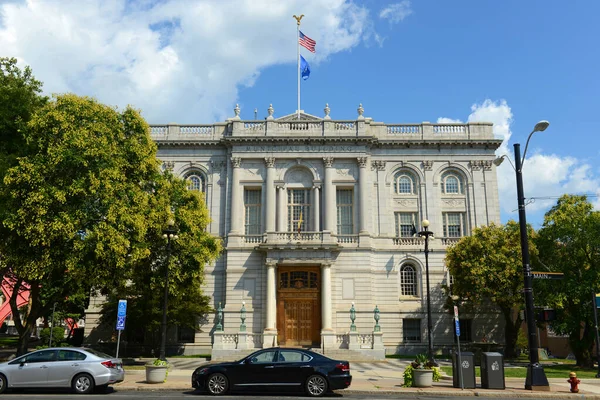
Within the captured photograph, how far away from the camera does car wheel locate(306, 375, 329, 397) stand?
50.6ft

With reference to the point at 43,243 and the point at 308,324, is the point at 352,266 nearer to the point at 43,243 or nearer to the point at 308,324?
the point at 308,324

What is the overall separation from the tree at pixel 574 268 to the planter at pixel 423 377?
1392cm

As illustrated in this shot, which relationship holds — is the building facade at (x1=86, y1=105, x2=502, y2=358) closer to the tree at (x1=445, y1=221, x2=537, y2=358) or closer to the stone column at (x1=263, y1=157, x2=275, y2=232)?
the stone column at (x1=263, y1=157, x2=275, y2=232)

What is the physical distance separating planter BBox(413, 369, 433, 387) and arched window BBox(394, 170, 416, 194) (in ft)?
73.7

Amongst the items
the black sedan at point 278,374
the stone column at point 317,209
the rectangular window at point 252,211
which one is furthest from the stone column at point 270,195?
the black sedan at point 278,374

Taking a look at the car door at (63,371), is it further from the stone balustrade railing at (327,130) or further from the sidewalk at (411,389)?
the stone balustrade railing at (327,130)

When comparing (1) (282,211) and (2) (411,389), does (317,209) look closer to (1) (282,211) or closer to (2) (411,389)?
(1) (282,211)

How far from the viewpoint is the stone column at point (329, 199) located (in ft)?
120

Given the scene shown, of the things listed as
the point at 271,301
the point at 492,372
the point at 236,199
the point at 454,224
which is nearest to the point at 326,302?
the point at 271,301

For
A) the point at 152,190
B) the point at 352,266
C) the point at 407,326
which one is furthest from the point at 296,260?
the point at 152,190

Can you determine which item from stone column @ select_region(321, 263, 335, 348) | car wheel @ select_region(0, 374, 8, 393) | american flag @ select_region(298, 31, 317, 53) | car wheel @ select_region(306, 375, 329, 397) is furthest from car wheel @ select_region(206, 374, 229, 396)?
american flag @ select_region(298, 31, 317, 53)

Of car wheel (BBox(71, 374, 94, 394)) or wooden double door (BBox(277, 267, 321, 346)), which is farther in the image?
wooden double door (BBox(277, 267, 321, 346))

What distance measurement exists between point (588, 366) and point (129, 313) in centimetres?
2724

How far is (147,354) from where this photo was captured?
34875mm
